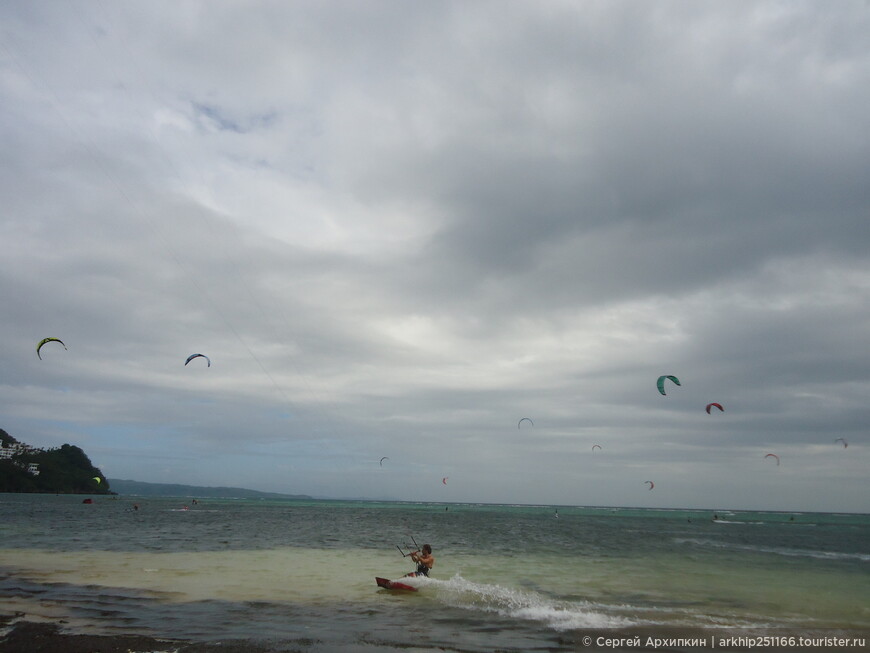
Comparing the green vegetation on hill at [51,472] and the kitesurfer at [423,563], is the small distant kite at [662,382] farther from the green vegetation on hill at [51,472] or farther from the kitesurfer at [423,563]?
the green vegetation on hill at [51,472]

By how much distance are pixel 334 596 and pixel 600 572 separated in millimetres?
10864

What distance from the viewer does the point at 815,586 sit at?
18094mm

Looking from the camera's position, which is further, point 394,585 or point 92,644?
point 394,585

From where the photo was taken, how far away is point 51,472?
123 meters

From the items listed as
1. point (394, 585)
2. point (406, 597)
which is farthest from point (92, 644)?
point (394, 585)

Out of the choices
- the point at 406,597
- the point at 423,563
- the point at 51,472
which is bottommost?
the point at 51,472

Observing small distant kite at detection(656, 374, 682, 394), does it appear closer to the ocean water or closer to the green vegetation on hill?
the ocean water

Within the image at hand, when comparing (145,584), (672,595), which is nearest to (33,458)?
(145,584)

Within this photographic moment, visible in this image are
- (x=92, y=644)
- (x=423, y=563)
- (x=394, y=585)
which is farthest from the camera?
(x=423, y=563)

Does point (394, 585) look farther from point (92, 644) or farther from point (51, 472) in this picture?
point (51, 472)

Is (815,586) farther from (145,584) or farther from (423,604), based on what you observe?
(145,584)

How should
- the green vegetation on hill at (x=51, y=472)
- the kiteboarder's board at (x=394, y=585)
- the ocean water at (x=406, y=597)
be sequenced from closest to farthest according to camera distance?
the ocean water at (x=406, y=597) → the kiteboarder's board at (x=394, y=585) → the green vegetation on hill at (x=51, y=472)

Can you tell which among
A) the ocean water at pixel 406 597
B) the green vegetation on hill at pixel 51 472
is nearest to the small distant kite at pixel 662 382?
the ocean water at pixel 406 597

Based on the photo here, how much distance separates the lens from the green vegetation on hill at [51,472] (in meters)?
113
